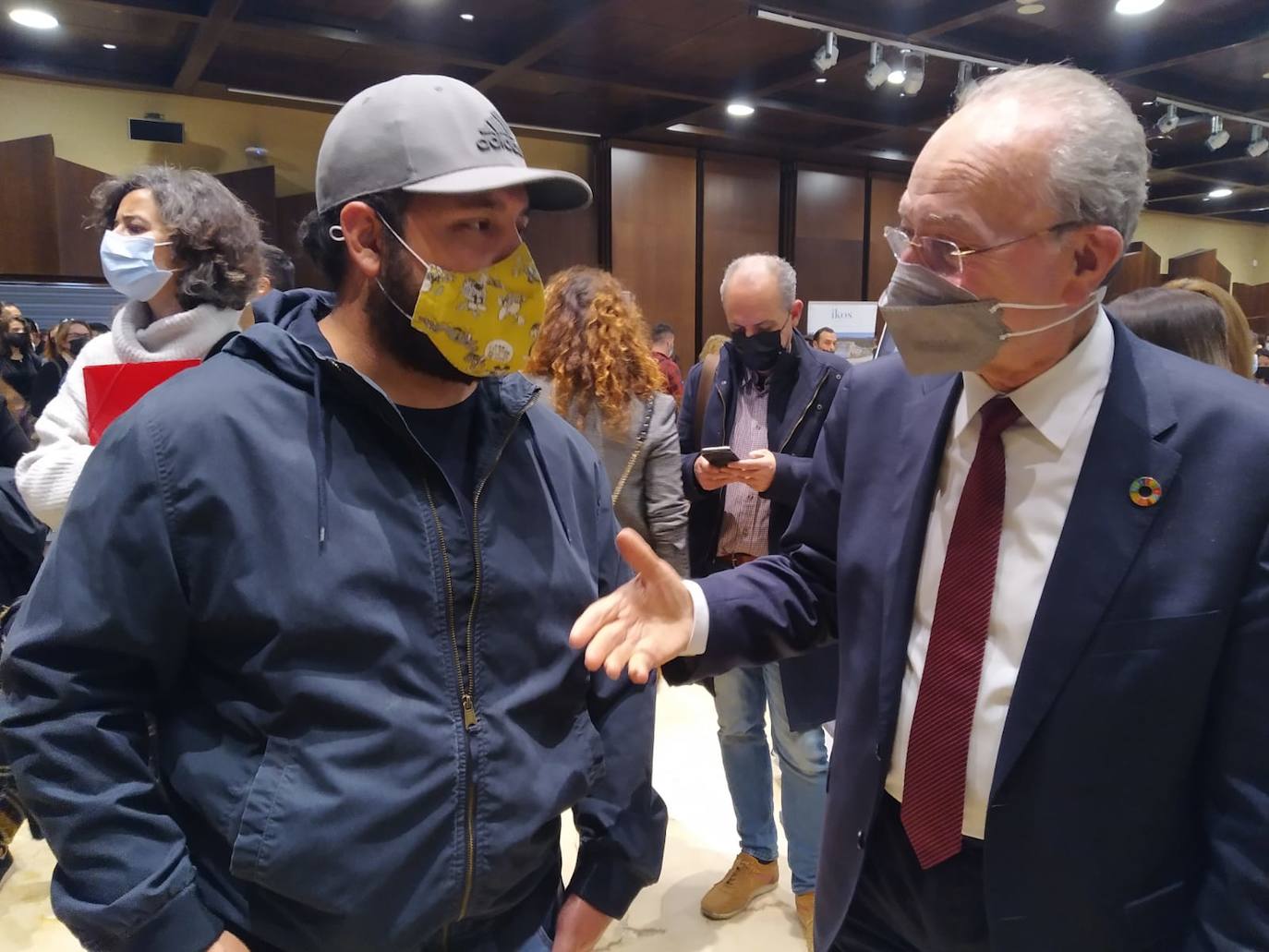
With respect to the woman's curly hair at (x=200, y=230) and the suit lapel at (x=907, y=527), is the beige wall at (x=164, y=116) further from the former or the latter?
the suit lapel at (x=907, y=527)

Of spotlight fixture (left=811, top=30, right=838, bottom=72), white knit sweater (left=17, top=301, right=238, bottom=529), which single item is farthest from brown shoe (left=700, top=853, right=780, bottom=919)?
spotlight fixture (left=811, top=30, right=838, bottom=72)

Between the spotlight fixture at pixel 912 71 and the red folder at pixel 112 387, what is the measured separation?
5630 mm

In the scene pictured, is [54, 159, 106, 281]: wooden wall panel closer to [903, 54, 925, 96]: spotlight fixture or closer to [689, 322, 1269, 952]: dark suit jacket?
[903, 54, 925, 96]: spotlight fixture

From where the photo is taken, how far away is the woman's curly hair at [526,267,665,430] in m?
2.53

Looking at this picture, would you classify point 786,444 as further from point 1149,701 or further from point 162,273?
point 162,273

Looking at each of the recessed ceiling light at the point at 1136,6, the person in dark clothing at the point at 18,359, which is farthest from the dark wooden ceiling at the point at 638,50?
the person in dark clothing at the point at 18,359

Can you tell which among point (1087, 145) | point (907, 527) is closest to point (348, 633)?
point (907, 527)

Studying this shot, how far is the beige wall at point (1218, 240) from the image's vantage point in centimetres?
1302

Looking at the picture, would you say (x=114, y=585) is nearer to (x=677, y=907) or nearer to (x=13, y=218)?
(x=677, y=907)

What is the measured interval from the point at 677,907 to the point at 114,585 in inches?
83.1

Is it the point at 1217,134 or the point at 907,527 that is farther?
the point at 1217,134

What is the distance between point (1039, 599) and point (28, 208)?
737 cm

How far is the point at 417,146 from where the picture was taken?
3.76 feet

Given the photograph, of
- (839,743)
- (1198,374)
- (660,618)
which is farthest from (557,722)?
(1198,374)
